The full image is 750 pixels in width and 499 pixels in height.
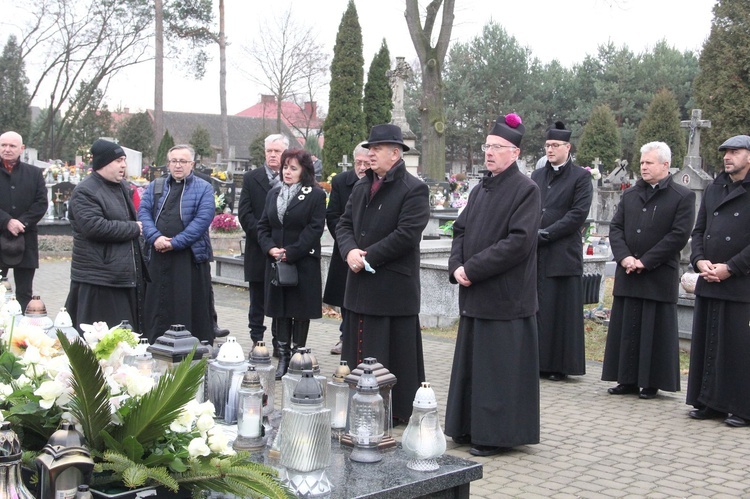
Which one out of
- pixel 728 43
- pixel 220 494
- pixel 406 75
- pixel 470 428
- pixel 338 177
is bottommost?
pixel 470 428

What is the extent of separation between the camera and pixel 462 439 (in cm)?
618

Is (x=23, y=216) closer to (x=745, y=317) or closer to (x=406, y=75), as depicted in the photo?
(x=745, y=317)

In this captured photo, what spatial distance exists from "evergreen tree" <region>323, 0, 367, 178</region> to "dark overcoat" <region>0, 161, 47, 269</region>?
26.1 m

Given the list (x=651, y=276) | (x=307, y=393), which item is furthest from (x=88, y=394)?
(x=651, y=276)

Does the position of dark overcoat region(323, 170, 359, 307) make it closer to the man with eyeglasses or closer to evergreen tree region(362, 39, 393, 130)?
the man with eyeglasses

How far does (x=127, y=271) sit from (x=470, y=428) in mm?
3199

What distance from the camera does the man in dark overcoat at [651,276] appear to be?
7.70 meters

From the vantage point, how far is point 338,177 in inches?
348

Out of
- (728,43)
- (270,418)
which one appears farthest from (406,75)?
(270,418)

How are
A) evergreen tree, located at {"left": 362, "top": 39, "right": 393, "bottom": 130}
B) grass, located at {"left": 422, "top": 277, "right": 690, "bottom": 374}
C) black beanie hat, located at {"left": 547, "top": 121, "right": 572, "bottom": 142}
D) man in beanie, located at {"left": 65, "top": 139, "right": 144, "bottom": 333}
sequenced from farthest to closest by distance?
evergreen tree, located at {"left": 362, "top": 39, "right": 393, "bottom": 130} → grass, located at {"left": 422, "top": 277, "right": 690, "bottom": 374} → black beanie hat, located at {"left": 547, "top": 121, "right": 572, "bottom": 142} → man in beanie, located at {"left": 65, "top": 139, "right": 144, "bottom": 333}

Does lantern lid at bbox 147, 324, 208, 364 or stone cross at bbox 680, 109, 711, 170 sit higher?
stone cross at bbox 680, 109, 711, 170

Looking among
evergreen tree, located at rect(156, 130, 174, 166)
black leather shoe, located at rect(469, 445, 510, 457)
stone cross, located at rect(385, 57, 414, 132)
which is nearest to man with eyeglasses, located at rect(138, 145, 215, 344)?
black leather shoe, located at rect(469, 445, 510, 457)

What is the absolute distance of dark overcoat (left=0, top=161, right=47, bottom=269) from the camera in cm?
930

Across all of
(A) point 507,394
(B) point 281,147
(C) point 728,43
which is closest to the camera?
Result: (A) point 507,394
